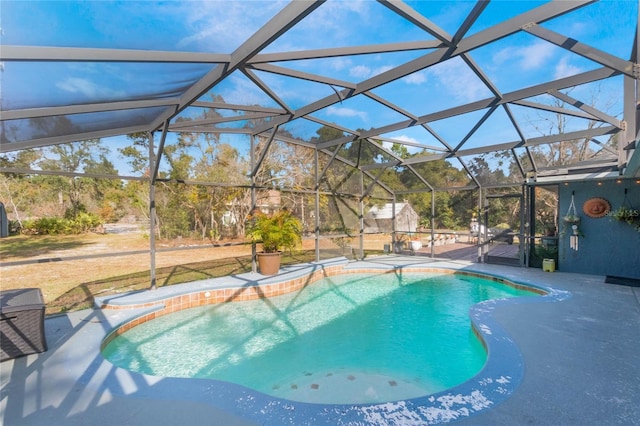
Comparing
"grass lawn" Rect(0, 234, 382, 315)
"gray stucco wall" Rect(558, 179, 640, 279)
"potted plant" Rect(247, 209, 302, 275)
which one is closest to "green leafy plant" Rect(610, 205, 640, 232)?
"gray stucco wall" Rect(558, 179, 640, 279)

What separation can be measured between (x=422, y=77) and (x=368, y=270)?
5.77m

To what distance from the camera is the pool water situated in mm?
3488

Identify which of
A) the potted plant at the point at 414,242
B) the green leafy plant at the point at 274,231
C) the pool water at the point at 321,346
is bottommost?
the pool water at the point at 321,346

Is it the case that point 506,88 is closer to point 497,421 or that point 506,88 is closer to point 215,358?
point 497,421

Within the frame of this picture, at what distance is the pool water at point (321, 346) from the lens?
3488 mm

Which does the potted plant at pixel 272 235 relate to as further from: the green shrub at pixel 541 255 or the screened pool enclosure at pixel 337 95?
the green shrub at pixel 541 255

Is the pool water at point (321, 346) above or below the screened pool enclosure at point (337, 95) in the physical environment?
below

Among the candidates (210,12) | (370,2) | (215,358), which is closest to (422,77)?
(370,2)

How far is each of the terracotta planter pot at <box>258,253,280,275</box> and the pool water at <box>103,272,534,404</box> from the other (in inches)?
34.7

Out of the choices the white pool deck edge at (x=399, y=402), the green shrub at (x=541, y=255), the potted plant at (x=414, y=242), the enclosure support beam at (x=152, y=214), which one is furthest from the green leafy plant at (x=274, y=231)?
the green shrub at (x=541, y=255)

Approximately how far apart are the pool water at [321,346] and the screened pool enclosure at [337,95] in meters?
2.34

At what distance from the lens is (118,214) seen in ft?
30.7

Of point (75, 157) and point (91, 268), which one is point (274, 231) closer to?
point (75, 157)

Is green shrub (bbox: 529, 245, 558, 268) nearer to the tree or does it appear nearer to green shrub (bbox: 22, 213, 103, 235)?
the tree
